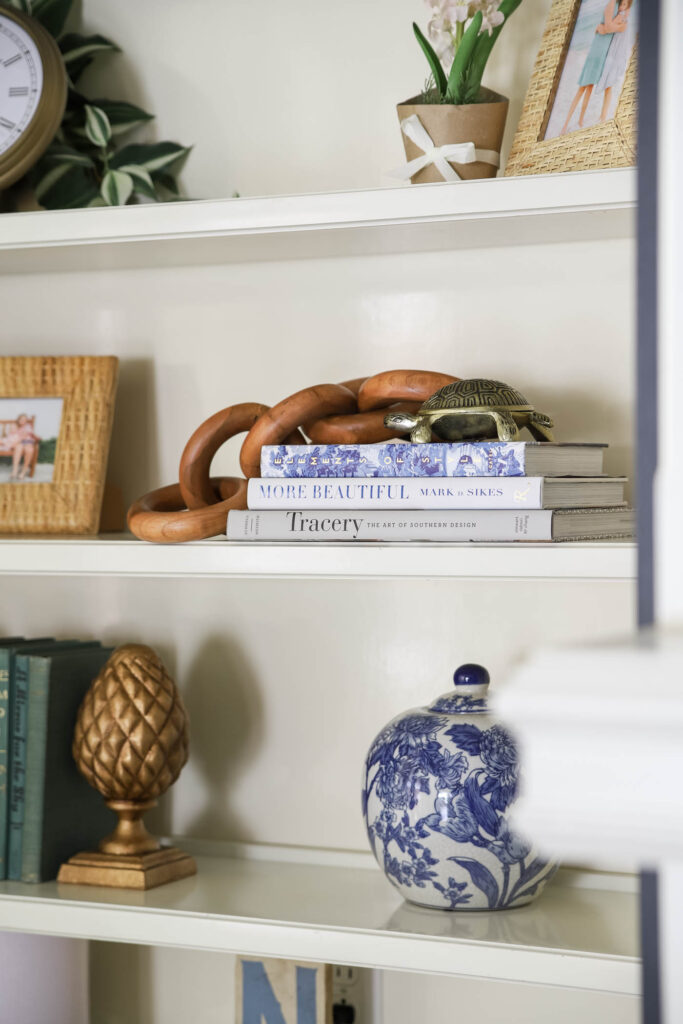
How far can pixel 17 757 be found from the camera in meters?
1.24

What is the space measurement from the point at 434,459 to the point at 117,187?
24.5 inches

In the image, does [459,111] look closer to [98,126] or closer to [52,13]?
[98,126]

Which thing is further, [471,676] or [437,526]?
[471,676]

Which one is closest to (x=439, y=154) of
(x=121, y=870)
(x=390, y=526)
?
(x=390, y=526)

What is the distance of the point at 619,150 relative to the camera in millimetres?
1037

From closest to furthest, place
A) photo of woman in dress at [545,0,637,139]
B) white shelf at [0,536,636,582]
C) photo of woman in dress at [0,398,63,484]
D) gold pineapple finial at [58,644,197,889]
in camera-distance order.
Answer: white shelf at [0,536,636,582]
photo of woman in dress at [545,0,637,139]
gold pineapple finial at [58,644,197,889]
photo of woman in dress at [0,398,63,484]

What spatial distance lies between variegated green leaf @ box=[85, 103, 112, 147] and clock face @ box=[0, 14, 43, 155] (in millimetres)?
95

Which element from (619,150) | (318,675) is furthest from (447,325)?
(318,675)

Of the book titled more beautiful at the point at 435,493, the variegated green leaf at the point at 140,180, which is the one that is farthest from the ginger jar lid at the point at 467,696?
the variegated green leaf at the point at 140,180

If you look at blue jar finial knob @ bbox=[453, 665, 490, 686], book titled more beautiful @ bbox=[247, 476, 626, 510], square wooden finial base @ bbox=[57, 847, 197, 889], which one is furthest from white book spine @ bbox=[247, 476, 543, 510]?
square wooden finial base @ bbox=[57, 847, 197, 889]

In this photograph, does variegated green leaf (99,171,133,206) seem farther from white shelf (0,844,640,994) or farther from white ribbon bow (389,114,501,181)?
white shelf (0,844,640,994)

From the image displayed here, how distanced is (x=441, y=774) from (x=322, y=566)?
0.76ft

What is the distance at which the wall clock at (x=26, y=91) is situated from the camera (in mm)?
1275

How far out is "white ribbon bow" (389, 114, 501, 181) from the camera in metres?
1.10
